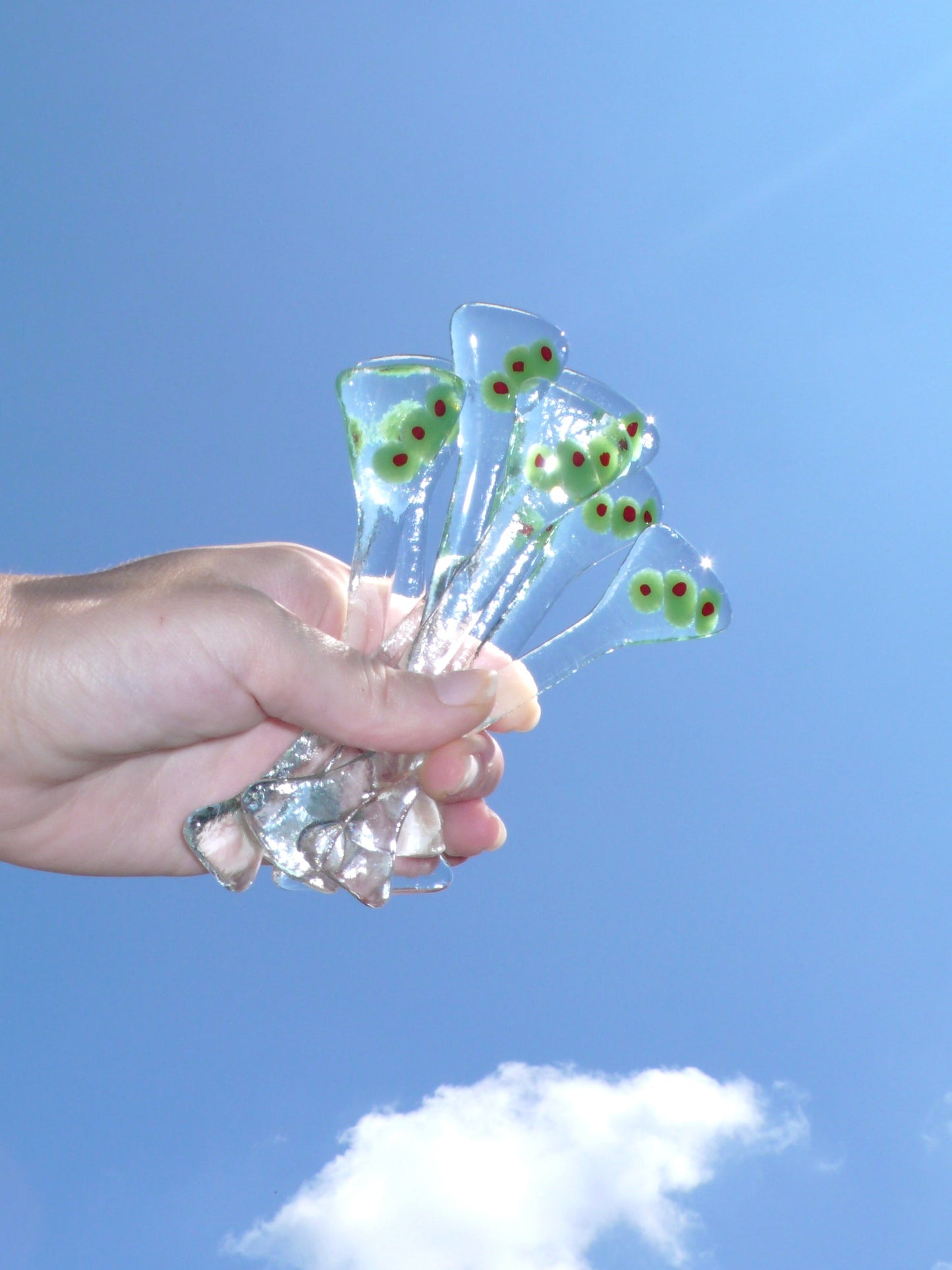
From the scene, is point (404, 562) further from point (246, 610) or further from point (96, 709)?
point (96, 709)

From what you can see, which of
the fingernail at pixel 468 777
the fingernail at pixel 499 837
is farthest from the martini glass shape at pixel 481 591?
the fingernail at pixel 499 837

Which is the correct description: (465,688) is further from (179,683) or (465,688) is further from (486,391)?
(486,391)

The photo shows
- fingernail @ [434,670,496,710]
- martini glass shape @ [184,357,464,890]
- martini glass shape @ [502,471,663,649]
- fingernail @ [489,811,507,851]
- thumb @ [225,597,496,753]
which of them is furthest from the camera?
fingernail @ [489,811,507,851]

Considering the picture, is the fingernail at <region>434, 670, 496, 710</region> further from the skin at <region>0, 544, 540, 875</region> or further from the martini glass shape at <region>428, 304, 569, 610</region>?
the martini glass shape at <region>428, 304, 569, 610</region>

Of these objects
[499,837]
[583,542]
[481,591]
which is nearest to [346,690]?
[481,591]

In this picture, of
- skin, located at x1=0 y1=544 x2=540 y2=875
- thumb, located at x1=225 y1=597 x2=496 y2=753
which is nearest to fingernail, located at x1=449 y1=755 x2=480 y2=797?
skin, located at x1=0 y1=544 x2=540 y2=875

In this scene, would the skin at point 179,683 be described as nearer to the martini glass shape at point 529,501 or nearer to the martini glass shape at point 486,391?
the martini glass shape at point 529,501

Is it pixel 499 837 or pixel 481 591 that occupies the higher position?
pixel 481 591

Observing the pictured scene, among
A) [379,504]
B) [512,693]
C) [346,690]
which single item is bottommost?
[346,690]
